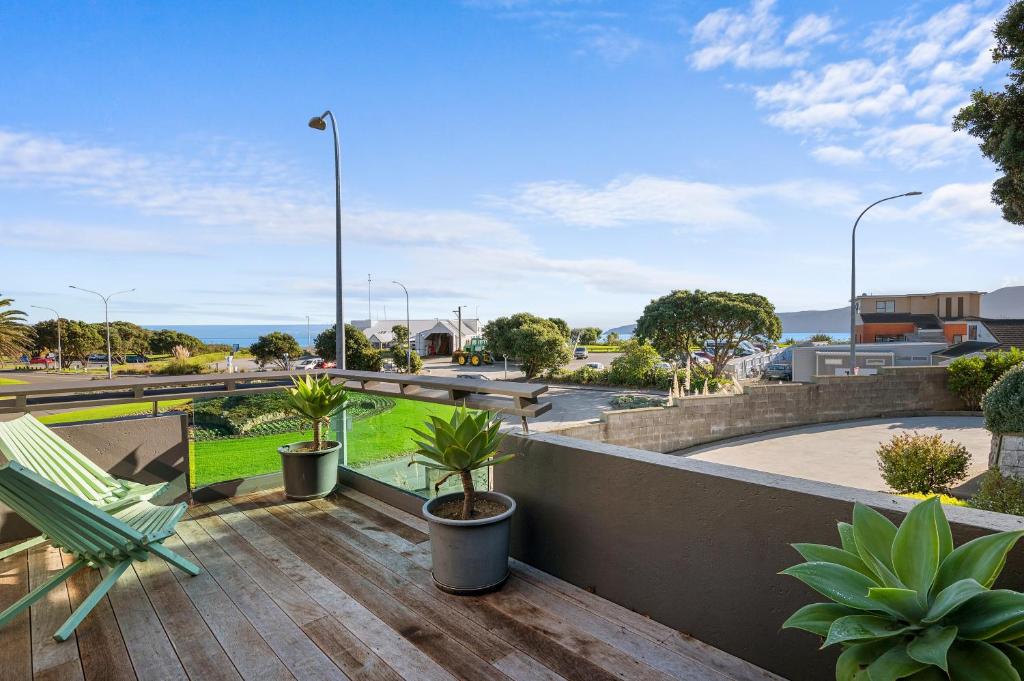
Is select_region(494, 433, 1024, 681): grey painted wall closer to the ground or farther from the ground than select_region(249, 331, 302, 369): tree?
closer to the ground

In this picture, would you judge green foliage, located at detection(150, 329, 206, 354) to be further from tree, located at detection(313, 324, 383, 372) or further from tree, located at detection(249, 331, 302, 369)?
tree, located at detection(313, 324, 383, 372)

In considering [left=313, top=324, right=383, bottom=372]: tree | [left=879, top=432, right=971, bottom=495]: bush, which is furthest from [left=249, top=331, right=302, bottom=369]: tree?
[left=879, top=432, right=971, bottom=495]: bush

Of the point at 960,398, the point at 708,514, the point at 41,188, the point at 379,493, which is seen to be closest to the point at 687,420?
the point at 960,398

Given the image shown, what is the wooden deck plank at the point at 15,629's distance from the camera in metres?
2.33

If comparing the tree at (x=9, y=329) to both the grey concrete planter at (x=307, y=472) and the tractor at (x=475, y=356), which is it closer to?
the tractor at (x=475, y=356)

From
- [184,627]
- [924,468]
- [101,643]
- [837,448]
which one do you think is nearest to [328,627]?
[184,627]

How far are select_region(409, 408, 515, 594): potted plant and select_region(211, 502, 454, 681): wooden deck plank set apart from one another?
0.45 metres

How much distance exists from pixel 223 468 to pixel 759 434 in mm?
13557

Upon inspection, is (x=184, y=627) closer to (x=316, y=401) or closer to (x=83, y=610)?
(x=83, y=610)

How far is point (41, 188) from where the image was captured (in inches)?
531

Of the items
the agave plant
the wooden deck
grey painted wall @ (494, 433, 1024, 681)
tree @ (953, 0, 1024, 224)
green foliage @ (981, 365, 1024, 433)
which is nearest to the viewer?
the agave plant

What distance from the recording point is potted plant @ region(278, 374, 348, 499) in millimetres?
4504

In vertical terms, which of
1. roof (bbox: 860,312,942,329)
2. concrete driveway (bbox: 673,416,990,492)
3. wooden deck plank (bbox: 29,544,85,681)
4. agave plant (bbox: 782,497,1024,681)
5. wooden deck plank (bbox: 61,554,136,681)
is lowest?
concrete driveway (bbox: 673,416,990,492)

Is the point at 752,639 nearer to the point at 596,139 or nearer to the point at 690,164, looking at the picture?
the point at 596,139
